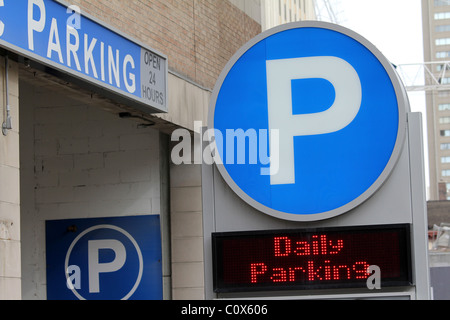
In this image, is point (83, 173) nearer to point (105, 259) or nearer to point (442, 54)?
point (105, 259)

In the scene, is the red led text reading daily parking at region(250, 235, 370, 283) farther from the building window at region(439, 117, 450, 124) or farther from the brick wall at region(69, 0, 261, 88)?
the building window at region(439, 117, 450, 124)

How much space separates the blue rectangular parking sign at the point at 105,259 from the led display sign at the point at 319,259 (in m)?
6.10

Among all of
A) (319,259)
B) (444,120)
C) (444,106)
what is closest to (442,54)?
(444,106)

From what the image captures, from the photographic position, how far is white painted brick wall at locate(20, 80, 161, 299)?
11344mm

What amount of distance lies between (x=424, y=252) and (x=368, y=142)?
75 cm

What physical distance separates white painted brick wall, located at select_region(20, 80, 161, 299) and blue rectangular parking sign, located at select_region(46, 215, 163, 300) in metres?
0.14

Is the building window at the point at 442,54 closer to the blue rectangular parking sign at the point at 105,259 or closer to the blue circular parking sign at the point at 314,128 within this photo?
the blue rectangular parking sign at the point at 105,259

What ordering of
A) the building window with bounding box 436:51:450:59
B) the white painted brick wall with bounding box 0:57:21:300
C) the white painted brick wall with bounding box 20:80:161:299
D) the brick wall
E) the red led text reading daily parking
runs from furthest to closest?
the building window with bounding box 436:51:450:59, the white painted brick wall with bounding box 20:80:161:299, the brick wall, the white painted brick wall with bounding box 0:57:21:300, the red led text reading daily parking

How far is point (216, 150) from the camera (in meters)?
5.44

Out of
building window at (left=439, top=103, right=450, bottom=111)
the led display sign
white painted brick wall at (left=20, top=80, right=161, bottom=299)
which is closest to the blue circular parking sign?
the led display sign

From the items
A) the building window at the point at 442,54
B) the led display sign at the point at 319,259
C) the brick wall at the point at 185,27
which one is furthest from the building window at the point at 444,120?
the led display sign at the point at 319,259

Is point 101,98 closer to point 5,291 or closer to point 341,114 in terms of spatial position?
point 5,291

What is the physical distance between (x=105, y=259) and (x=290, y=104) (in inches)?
254

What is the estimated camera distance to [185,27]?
1113cm
